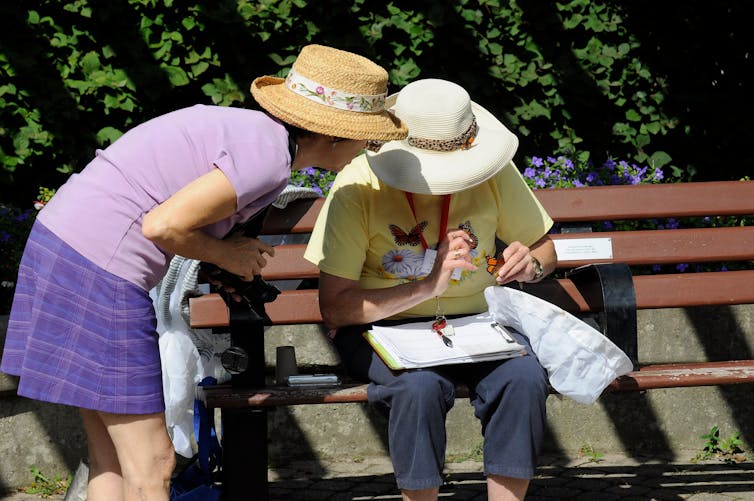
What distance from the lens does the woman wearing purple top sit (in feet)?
9.73

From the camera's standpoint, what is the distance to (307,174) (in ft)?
17.7

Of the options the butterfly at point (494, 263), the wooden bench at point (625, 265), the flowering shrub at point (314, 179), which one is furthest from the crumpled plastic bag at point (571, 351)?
the flowering shrub at point (314, 179)

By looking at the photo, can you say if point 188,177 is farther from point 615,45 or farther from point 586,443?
point 615,45

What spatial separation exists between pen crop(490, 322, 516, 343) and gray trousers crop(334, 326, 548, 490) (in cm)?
6

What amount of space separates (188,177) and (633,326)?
1710mm

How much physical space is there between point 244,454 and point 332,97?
1209 mm

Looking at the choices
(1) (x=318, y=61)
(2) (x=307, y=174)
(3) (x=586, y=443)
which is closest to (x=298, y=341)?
(2) (x=307, y=174)

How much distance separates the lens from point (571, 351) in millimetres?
3594

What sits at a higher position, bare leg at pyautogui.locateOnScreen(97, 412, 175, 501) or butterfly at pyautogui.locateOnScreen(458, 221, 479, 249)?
butterfly at pyautogui.locateOnScreen(458, 221, 479, 249)

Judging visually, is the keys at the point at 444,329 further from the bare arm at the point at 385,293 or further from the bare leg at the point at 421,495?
the bare leg at the point at 421,495

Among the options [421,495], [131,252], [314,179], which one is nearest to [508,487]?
[421,495]

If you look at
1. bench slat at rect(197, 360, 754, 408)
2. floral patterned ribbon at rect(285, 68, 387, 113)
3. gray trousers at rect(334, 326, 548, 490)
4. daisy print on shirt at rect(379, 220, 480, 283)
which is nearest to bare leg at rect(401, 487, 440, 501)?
gray trousers at rect(334, 326, 548, 490)

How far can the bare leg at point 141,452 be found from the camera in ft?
10.1

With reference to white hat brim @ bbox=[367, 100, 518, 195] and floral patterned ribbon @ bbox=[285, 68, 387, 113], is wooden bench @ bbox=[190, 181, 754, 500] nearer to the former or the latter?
white hat brim @ bbox=[367, 100, 518, 195]
